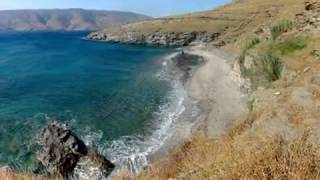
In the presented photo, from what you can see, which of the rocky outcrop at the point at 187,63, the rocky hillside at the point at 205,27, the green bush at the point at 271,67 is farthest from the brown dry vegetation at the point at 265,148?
the rocky hillside at the point at 205,27

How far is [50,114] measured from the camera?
3928cm

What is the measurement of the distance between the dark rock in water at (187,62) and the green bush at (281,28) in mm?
14069

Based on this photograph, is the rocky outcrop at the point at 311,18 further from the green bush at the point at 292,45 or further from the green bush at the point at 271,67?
the green bush at the point at 271,67

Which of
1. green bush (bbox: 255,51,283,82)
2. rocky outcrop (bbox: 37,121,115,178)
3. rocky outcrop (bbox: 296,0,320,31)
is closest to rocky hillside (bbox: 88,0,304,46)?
rocky outcrop (bbox: 296,0,320,31)

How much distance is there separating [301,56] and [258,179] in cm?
3020

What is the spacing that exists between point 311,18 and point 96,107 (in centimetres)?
2286

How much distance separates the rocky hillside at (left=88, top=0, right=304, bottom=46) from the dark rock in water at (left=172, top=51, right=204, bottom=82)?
2425 cm

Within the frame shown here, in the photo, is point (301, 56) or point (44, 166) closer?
A: point (44, 166)

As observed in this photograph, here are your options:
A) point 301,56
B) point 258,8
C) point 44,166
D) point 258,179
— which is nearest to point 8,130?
point 44,166

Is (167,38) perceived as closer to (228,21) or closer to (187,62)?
(228,21)

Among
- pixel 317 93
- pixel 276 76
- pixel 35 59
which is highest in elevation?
pixel 317 93

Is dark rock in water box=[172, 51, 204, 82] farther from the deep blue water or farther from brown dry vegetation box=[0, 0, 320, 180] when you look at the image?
brown dry vegetation box=[0, 0, 320, 180]

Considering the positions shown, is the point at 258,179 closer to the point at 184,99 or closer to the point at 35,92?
the point at 184,99

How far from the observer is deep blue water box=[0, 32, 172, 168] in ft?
105
